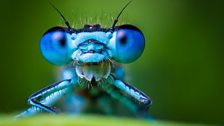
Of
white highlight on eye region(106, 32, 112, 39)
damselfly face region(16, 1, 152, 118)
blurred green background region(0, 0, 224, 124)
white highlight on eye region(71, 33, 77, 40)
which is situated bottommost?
damselfly face region(16, 1, 152, 118)

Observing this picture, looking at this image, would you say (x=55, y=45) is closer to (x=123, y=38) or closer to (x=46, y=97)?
(x=46, y=97)

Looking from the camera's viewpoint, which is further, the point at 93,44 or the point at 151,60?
the point at 151,60

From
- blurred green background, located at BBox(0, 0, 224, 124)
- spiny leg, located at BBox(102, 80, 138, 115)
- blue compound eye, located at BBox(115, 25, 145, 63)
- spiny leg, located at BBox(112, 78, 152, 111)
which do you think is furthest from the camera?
blurred green background, located at BBox(0, 0, 224, 124)

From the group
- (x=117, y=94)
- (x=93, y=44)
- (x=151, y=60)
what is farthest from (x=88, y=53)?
(x=151, y=60)

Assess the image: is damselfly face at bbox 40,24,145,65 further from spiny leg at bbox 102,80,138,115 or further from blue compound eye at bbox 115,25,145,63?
spiny leg at bbox 102,80,138,115

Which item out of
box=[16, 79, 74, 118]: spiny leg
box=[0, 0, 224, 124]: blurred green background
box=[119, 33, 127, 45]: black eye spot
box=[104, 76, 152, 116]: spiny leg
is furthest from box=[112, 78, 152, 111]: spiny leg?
box=[0, 0, 224, 124]: blurred green background

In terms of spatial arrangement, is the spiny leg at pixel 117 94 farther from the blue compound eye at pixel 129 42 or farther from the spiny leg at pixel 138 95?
the blue compound eye at pixel 129 42
